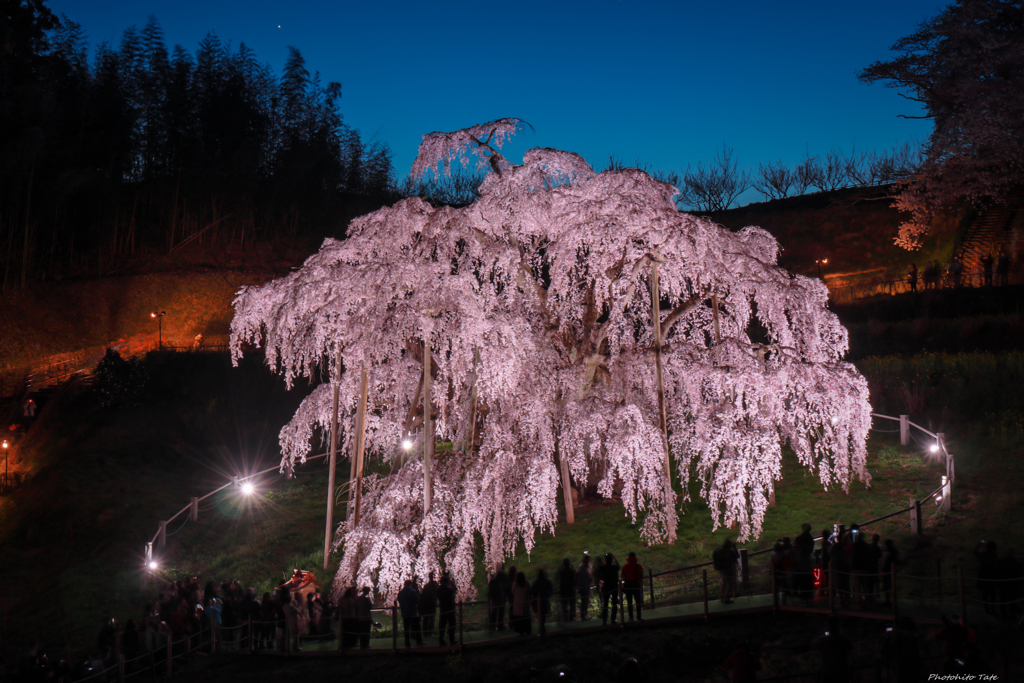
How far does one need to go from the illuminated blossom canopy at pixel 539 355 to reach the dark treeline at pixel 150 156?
32702mm

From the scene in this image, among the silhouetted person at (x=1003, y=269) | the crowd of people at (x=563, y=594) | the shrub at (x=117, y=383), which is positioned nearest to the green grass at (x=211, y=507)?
the shrub at (x=117, y=383)

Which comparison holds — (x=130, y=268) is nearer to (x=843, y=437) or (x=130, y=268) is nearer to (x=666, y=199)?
(x=666, y=199)

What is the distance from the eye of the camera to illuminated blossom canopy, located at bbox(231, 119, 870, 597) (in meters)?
12.2

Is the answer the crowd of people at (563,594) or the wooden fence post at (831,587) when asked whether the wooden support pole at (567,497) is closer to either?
the crowd of people at (563,594)

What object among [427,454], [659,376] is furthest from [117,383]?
[659,376]

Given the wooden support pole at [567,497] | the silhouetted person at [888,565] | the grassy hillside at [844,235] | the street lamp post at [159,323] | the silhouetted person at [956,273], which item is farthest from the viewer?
the grassy hillside at [844,235]

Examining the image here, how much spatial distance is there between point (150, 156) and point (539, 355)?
45771mm

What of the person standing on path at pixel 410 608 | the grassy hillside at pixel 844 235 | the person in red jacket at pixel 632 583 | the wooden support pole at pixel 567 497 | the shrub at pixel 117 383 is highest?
the grassy hillside at pixel 844 235

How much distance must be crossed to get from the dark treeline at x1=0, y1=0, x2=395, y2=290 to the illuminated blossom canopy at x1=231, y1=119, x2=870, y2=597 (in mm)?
32702

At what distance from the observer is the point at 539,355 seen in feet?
47.1

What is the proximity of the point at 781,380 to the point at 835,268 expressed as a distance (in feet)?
109

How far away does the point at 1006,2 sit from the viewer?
29.2 metres

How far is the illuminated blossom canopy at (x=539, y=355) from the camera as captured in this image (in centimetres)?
1216

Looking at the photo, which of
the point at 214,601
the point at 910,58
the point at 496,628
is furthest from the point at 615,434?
the point at 910,58
